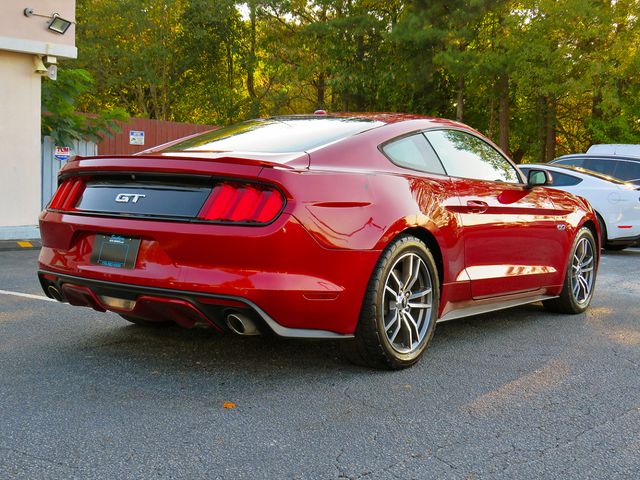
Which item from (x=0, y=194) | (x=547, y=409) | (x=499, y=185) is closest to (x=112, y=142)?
(x=0, y=194)

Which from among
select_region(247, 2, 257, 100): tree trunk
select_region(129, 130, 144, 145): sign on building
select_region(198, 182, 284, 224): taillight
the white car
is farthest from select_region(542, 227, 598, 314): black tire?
select_region(247, 2, 257, 100): tree trunk

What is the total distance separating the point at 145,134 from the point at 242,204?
16631 mm

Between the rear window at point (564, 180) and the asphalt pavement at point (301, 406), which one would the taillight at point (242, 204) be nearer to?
the asphalt pavement at point (301, 406)

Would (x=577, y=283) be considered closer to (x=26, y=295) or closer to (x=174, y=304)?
(x=174, y=304)

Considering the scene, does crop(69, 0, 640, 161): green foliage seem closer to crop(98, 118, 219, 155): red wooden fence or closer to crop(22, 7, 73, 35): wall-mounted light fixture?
crop(98, 118, 219, 155): red wooden fence

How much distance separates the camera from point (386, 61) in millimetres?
32219

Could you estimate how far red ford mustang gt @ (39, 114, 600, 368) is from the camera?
366cm

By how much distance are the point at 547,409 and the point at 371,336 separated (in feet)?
3.14

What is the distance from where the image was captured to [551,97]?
28172mm

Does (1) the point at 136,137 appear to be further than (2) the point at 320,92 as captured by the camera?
No

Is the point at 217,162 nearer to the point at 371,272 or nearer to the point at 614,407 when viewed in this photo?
the point at 371,272

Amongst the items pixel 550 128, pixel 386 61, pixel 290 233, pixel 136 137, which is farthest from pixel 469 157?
pixel 386 61

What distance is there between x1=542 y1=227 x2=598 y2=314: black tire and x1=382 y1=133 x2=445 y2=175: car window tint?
2.01m

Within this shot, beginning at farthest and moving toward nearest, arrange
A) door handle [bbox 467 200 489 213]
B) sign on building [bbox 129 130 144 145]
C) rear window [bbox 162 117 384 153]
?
sign on building [bbox 129 130 144 145] < door handle [bbox 467 200 489 213] < rear window [bbox 162 117 384 153]
